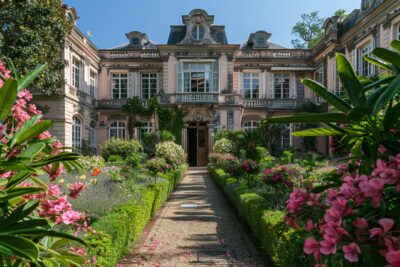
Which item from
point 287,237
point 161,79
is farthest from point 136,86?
point 287,237

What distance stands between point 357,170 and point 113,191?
21.4ft

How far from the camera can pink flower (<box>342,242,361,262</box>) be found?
1154 millimetres

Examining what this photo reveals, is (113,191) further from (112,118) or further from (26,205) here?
(112,118)

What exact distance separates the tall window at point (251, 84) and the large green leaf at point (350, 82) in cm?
2350

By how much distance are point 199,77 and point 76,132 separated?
8.40 metres

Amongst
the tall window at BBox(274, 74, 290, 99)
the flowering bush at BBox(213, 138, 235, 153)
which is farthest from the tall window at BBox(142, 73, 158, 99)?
the tall window at BBox(274, 74, 290, 99)

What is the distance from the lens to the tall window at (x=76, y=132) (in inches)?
→ 799

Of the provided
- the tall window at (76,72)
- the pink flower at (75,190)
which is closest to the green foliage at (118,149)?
the tall window at (76,72)

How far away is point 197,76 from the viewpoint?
2294cm

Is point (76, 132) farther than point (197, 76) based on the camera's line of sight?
No

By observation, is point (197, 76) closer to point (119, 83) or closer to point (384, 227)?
point (119, 83)

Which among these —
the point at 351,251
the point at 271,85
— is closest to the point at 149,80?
the point at 271,85

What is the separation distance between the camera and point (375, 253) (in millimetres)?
1231

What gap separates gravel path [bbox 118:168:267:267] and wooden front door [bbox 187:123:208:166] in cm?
1368
